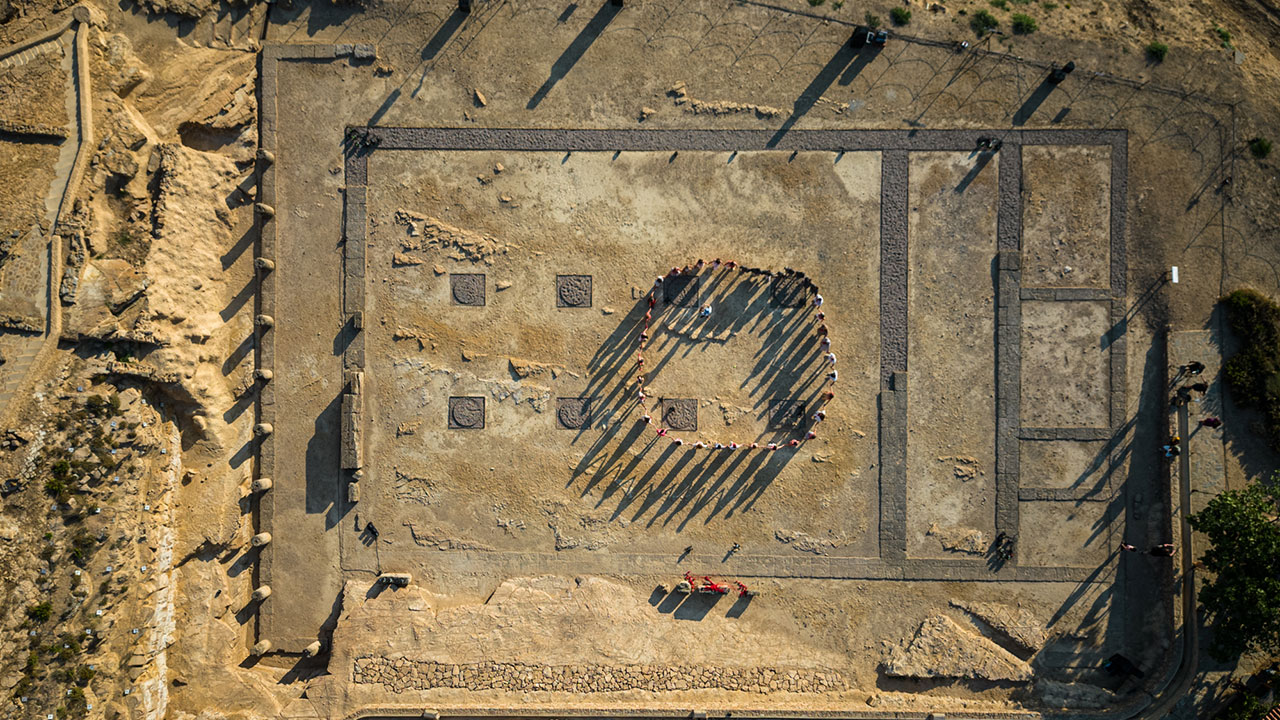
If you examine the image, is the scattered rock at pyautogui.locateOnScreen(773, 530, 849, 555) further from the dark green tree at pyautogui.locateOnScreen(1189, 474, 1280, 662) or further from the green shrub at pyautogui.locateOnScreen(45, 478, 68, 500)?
the green shrub at pyautogui.locateOnScreen(45, 478, 68, 500)

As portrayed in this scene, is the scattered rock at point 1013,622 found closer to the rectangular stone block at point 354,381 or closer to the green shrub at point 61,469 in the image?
the rectangular stone block at point 354,381

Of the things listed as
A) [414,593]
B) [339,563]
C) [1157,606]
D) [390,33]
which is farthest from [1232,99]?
[339,563]

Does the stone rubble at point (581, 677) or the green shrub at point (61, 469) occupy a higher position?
the green shrub at point (61, 469)

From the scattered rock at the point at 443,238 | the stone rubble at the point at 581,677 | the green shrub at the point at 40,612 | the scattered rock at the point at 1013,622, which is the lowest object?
the stone rubble at the point at 581,677

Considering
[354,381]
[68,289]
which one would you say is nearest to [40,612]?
[68,289]

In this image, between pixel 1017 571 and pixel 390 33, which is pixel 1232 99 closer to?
pixel 1017 571

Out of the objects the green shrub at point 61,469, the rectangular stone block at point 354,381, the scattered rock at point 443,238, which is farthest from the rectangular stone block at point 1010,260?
the green shrub at point 61,469
